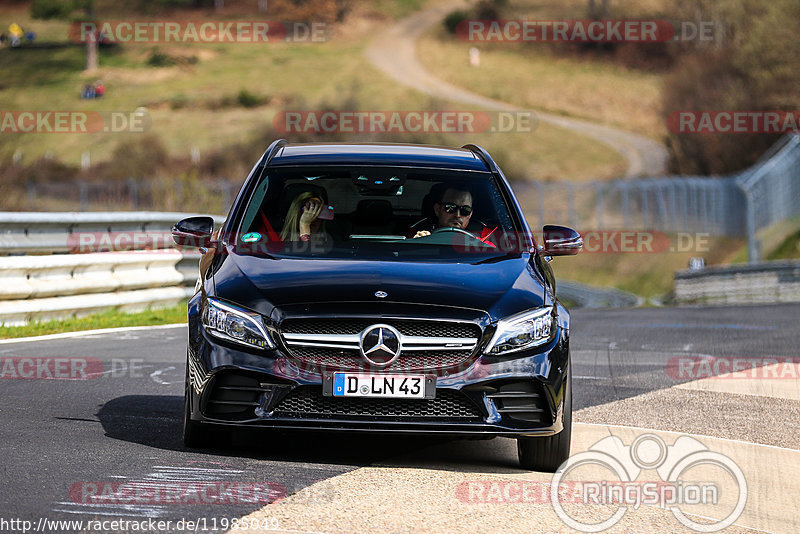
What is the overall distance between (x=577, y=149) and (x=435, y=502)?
7755 cm

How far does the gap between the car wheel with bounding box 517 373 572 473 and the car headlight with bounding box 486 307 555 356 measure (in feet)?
1.02

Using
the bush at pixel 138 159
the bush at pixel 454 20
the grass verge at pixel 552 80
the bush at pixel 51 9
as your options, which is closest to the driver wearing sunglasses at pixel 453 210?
the bush at pixel 138 159

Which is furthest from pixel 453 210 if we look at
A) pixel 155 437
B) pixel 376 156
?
pixel 155 437

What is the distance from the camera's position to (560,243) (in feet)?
26.5

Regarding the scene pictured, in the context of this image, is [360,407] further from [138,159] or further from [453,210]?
[138,159]

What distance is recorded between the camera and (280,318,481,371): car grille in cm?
676

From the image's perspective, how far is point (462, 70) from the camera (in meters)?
105

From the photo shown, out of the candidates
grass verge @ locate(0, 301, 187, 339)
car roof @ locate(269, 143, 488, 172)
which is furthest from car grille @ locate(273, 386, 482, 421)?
grass verge @ locate(0, 301, 187, 339)

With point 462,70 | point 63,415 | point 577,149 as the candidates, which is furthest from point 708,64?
point 63,415

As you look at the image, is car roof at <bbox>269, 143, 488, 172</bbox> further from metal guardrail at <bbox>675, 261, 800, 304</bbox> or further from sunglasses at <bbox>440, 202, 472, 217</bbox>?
metal guardrail at <bbox>675, 261, 800, 304</bbox>

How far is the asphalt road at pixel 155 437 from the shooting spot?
612 cm

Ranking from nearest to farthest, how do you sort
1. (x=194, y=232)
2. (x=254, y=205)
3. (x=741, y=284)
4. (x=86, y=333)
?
(x=194, y=232) < (x=254, y=205) < (x=86, y=333) < (x=741, y=284)

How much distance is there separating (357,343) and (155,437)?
5.52 feet

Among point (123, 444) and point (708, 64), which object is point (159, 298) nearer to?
point (123, 444)
